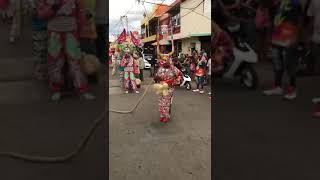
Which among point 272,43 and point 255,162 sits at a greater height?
point 272,43

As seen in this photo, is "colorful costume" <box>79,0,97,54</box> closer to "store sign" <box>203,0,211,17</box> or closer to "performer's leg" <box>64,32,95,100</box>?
"performer's leg" <box>64,32,95,100</box>

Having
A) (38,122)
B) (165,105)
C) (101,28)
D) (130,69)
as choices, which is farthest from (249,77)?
(130,69)

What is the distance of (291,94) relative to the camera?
52 cm

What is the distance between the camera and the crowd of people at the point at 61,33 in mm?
477

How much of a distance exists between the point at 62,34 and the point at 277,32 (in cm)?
31

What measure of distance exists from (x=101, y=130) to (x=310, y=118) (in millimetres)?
347

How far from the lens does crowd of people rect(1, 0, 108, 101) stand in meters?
0.48

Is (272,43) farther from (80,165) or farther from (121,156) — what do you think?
(121,156)

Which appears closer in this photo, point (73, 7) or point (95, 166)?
point (73, 7)

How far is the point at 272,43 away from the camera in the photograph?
0.47 metres

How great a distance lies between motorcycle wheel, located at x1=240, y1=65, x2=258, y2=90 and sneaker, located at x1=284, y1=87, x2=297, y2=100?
2.0 inches

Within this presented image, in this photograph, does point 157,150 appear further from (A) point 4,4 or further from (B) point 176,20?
(A) point 4,4

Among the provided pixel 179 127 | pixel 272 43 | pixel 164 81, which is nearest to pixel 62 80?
pixel 272 43

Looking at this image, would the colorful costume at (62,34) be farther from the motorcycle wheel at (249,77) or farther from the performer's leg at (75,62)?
the motorcycle wheel at (249,77)
